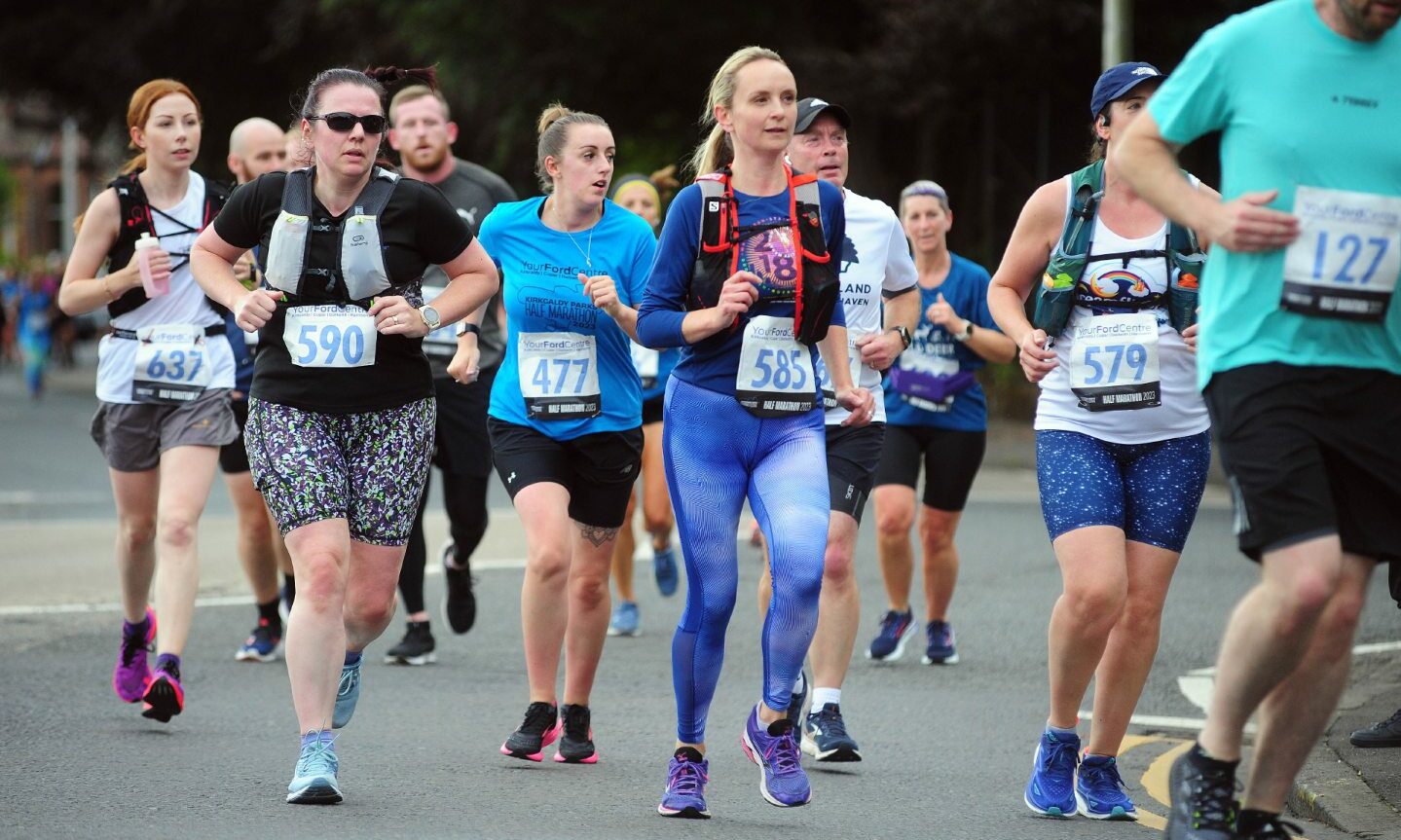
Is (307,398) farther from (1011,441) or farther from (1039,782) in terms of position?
(1011,441)

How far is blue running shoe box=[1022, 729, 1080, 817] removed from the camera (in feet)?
18.5

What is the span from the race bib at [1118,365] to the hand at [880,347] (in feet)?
4.01

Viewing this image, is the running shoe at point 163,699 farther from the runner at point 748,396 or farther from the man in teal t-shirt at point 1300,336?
the man in teal t-shirt at point 1300,336

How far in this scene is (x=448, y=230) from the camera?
5.97m

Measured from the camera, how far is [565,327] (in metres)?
6.64

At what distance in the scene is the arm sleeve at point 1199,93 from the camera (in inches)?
173

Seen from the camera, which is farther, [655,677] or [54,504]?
[54,504]

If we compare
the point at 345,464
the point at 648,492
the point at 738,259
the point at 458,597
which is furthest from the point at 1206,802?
the point at 648,492

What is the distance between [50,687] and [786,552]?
12.5ft

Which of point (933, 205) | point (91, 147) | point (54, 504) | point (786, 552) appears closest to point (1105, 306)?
point (786, 552)

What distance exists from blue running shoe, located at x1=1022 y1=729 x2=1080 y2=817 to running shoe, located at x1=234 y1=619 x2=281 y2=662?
4102mm

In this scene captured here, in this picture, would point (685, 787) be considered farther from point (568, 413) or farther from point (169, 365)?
point (169, 365)

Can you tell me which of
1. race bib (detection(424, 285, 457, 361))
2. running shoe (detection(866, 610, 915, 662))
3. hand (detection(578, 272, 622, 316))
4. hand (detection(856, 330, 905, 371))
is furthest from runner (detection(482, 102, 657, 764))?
running shoe (detection(866, 610, 915, 662))

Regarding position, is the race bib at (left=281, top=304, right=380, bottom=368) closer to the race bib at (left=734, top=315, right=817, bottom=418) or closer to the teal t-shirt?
the race bib at (left=734, top=315, right=817, bottom=418)
